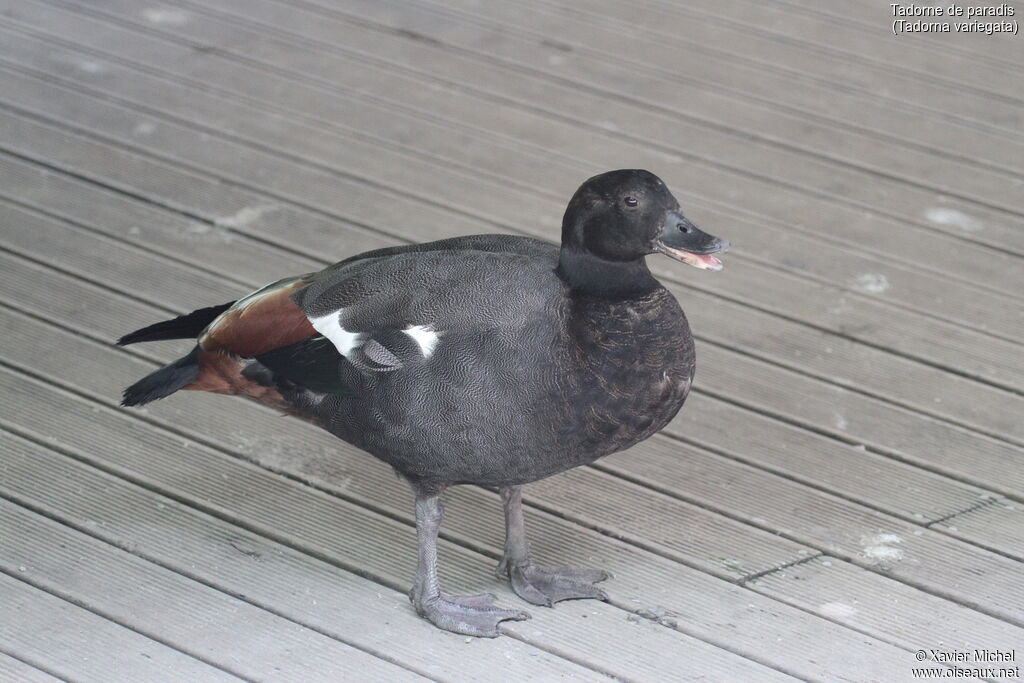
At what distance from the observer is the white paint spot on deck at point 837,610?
251 cm

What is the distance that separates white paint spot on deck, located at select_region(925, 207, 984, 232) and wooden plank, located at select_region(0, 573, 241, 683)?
2.47 metres

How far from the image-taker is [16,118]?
162 inches

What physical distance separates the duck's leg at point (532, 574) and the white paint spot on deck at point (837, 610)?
41cm

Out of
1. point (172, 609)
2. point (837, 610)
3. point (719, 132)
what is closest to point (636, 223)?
point (837, 610)

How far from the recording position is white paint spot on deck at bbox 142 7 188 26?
15.5 feet

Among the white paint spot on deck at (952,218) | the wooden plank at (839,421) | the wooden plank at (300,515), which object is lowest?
the wooden plank at (300,515)

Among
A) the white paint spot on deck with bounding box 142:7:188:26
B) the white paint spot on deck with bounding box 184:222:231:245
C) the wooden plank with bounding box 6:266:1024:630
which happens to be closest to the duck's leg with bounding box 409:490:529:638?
the wooden plank with bounding box 6:266:1024:630

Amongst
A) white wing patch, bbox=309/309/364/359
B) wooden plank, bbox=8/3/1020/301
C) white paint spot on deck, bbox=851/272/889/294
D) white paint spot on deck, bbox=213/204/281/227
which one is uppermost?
wooden plank, bbox=8/3/1020/301

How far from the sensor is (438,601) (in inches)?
97.4

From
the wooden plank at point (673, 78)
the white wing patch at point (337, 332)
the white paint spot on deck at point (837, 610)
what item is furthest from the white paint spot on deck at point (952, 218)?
the white wing patch at point (337, 332)

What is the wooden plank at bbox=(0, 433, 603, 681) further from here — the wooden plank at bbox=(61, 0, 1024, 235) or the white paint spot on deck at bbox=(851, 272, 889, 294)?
the wooden plank at bbox=(61, 0, 1024, 235)

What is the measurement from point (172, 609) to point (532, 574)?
674 millimetres

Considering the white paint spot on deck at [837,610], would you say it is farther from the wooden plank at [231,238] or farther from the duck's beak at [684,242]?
the wooden plank at [231,238]

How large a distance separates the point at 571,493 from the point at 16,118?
231 cm
